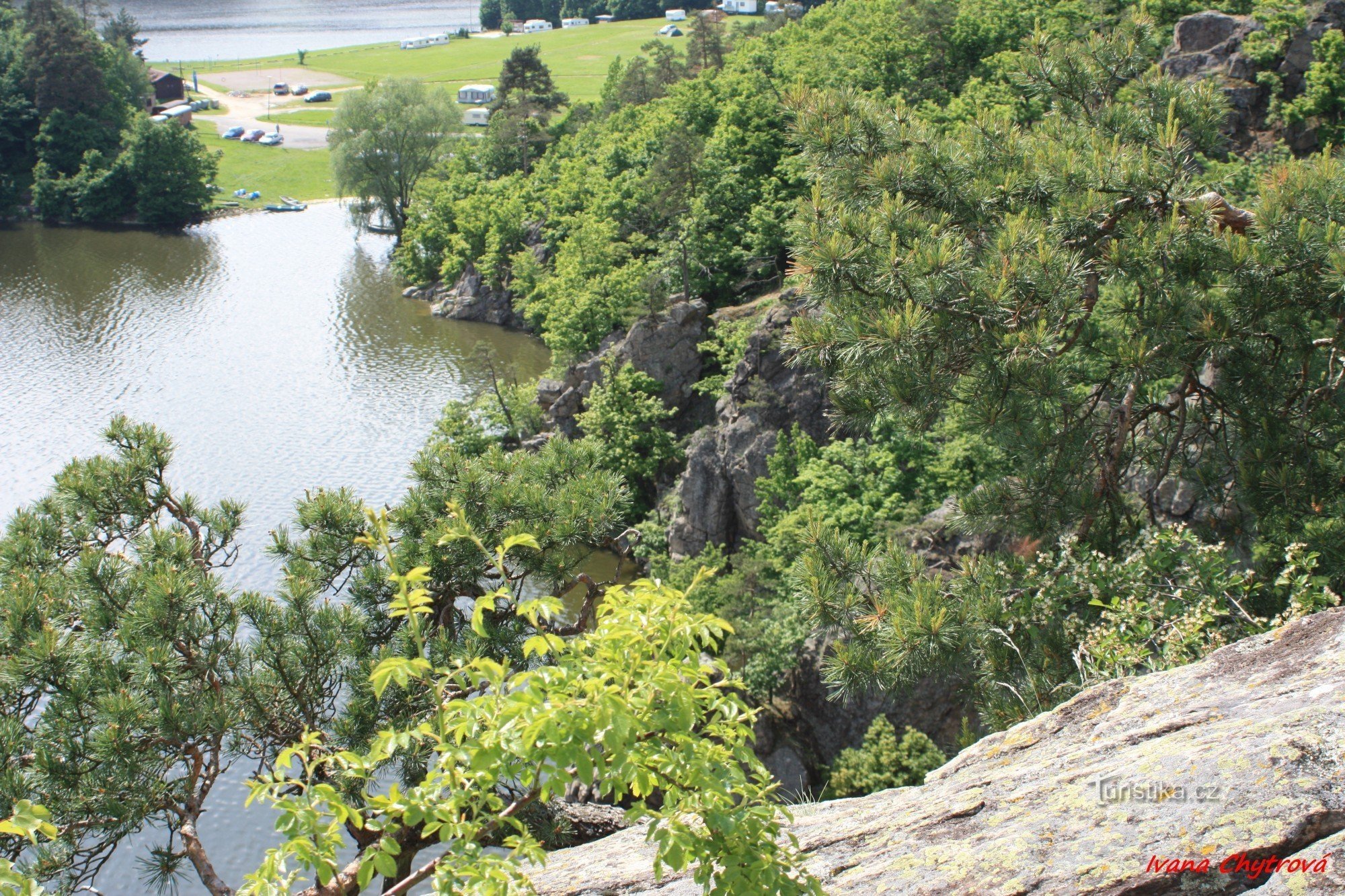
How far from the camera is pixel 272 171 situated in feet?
218

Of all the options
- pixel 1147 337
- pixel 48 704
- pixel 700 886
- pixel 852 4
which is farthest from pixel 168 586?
pixel 852 4

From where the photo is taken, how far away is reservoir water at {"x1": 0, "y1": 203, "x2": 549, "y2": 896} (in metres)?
26.9

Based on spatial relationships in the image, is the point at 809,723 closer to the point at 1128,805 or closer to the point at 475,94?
the point at 1128,805

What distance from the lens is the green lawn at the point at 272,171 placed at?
63594mm

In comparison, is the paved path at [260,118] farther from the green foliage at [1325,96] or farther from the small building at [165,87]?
the green foliage at [1325,96]

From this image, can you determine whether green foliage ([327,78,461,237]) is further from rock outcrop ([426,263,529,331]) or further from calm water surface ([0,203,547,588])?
rock outcrop ([426,263,529,331])

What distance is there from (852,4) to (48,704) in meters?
45.1

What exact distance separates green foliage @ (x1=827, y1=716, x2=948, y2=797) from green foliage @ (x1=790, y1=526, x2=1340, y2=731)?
5.70 meters

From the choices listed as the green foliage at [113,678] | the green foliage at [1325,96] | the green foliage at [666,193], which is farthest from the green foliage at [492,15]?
the green foliage at [113,678]

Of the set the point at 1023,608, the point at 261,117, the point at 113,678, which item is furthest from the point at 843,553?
the point at 261,117

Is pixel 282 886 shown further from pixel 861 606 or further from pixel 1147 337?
pixel 1147 337

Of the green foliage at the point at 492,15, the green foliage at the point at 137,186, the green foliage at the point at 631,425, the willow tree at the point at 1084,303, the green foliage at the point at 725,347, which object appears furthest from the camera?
the green foliage at the point at 492,15
